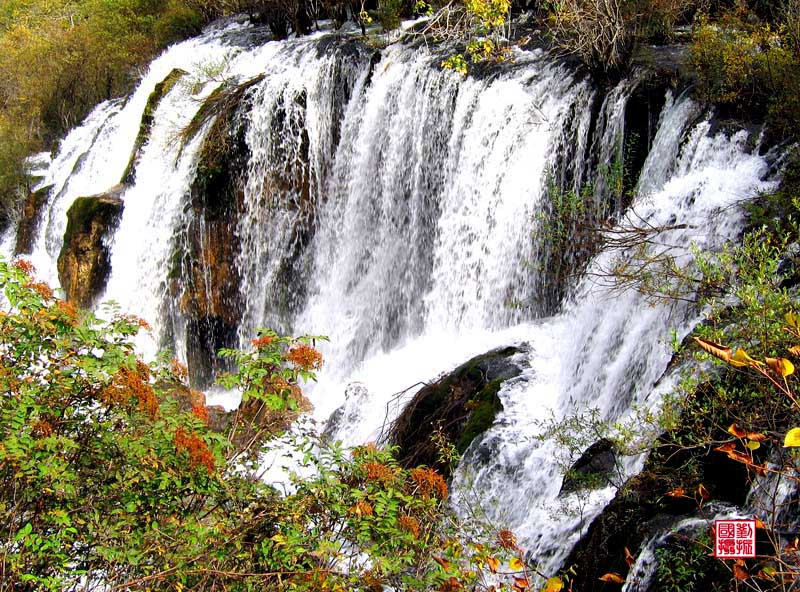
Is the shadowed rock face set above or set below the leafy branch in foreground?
below

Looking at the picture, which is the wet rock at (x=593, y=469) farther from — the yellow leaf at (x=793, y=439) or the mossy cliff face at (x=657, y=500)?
the yellow leaf at (x=793, y=439)

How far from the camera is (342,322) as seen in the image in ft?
40.6

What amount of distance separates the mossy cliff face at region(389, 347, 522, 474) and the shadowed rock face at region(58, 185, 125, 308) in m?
7.49

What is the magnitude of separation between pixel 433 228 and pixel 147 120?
21.6ft

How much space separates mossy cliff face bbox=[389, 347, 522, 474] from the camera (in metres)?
7.78

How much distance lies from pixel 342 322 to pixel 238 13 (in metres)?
11.9

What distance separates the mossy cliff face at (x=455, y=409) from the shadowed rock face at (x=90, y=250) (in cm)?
749

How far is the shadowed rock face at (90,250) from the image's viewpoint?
1392cm

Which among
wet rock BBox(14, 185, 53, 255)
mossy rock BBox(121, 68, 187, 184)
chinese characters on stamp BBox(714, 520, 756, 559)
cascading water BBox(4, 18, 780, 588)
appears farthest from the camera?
wet rock BBox(14, 185, 53, 255)

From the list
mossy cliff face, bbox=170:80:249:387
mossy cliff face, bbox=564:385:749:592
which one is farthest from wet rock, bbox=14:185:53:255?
mossy cliff face, bbox=564:385:749:592

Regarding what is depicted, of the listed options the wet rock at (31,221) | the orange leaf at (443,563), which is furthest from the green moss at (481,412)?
the wet rock at (31,221)

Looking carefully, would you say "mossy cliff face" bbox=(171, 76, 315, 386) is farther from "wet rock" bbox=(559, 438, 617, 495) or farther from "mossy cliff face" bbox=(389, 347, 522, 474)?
"wet rock" bbox=(559, 438, 617, 495)

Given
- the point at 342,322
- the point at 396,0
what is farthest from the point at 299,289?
the point at 396,0

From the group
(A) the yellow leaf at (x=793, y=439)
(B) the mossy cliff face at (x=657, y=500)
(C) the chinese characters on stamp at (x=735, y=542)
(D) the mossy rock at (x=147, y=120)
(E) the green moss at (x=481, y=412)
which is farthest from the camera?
(D) the mossy rock at (x=147, y=120)
